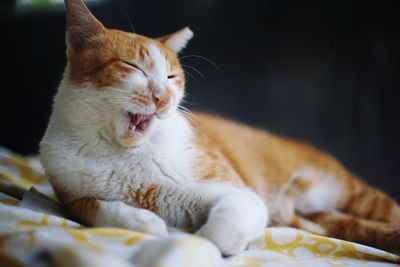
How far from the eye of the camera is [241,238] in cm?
90

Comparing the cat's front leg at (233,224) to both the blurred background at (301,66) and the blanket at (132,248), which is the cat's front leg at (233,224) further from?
the blurred background at (301,66)

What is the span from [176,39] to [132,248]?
707 mm

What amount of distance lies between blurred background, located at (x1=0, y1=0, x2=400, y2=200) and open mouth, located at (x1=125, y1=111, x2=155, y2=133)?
889mm

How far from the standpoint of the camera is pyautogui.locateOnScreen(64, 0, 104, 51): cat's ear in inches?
40.2

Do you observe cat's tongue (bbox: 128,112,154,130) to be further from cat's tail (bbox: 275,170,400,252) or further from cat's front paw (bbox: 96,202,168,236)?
cat's tail (bbox: 275,170,400,252)

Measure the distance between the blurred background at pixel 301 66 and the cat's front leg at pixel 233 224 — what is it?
1040 mm

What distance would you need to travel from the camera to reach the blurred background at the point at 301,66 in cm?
196

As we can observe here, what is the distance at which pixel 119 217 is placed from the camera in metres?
0.93

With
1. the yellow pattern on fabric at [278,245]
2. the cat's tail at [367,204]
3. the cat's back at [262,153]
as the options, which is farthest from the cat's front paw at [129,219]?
the cat's tail at [367,204]

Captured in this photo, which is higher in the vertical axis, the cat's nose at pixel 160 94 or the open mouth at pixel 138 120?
the cat's nose at pixel 160 94

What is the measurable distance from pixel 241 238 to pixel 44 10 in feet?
5.59

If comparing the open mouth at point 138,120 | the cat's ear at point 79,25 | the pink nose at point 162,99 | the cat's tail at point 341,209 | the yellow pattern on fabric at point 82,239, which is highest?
the cat's ear at point 79,25

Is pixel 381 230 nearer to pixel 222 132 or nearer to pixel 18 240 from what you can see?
pixel 222 132

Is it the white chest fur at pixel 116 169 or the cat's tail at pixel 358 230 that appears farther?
the cat's tail at pixel 358 230
